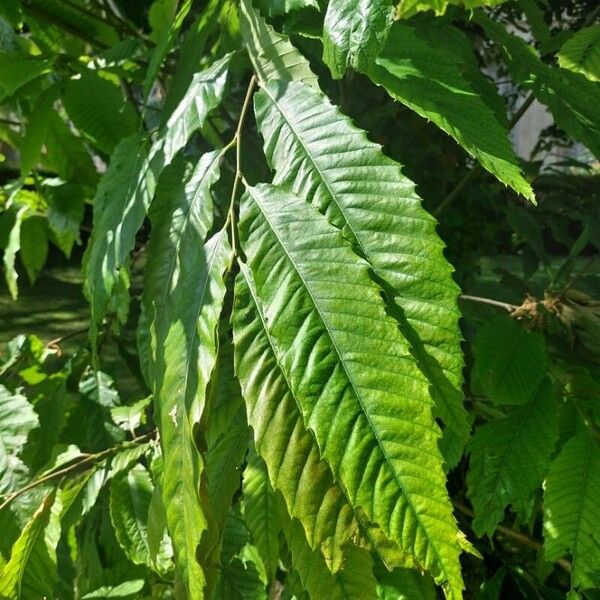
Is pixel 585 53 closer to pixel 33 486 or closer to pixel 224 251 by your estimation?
pixel 224 251

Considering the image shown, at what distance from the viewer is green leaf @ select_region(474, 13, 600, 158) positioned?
2.52 feet

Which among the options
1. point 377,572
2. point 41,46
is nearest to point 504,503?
point 377,572

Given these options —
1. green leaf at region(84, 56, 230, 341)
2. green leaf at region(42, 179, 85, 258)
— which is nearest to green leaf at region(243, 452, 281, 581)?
green leaf at region(84, 56, 230, 341)

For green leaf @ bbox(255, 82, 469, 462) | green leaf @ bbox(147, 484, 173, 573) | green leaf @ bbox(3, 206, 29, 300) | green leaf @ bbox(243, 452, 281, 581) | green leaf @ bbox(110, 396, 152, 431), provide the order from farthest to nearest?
green leaf @ bbox(3, 206, 29, 300) < green leaf @ bbox(110, 396, 152, 431) < green leaf @ bbox(243, 452, 281, 581) < green leaf @ bbox(147, 484, 173, 573) < green leaf @ bbox(255, 82, 469, 462)

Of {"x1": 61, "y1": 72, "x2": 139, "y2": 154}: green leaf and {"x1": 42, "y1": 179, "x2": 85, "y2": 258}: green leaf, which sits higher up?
{"x1": 61, "y1": 72, "x2": 139, "y2": 154}: green leaf

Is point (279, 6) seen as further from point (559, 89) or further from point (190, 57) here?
point (559, 89)

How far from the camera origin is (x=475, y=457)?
0.96m

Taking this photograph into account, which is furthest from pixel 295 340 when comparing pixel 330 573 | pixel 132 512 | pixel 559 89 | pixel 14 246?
pixel 14 246

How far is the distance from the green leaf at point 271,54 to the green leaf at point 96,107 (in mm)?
483

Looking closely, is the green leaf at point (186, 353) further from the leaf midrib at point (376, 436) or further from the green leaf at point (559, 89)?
the green leaf at point (559, 89)

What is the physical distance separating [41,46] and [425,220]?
3.20ft

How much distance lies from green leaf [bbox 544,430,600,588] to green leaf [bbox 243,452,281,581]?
303 millimetres

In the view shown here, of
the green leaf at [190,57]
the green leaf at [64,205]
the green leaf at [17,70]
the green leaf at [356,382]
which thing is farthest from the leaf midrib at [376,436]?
the green leaf at [64,205]

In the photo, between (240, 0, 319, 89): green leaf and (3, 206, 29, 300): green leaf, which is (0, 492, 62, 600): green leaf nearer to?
(240, 0, 319, 89): green leaf
